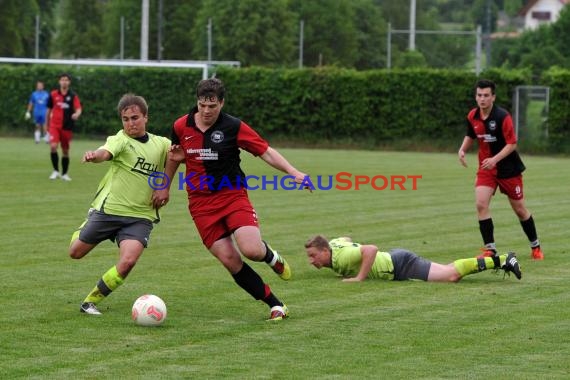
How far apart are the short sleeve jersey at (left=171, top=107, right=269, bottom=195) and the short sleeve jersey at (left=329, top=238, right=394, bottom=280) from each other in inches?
91.3

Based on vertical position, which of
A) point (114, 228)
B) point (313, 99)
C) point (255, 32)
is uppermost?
point (255, 32)

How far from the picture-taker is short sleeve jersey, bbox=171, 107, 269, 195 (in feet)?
30.8

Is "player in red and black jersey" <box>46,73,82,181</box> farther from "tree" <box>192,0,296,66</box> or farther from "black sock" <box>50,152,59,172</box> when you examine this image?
"tree" <box>192,0,296,66</box>

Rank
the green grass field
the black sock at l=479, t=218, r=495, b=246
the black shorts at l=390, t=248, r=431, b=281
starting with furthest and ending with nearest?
1. the black sock at l=479, t=218, r=495, b=246
2. the black shorts at l=390, t=248, r=431, b=281
3. the green grass field

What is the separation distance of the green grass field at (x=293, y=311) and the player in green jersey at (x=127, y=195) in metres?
0.59

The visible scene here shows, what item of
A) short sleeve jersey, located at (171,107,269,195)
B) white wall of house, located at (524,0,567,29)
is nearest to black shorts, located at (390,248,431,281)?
short sleeve jersey, located at (171,107,269,195)

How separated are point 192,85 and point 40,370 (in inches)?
1424

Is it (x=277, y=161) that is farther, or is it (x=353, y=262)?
(x=353, y=262)

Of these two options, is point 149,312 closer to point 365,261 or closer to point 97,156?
point 97,156

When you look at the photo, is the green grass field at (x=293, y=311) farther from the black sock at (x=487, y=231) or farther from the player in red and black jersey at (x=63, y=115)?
the player in red and black jersey at (x=63, y=115)

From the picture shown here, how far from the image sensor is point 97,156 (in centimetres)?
943

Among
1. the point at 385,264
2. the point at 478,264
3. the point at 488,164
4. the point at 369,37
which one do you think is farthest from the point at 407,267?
the point at 369,37

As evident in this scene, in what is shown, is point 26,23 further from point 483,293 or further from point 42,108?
point 483,293

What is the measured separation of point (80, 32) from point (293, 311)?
83910 mm
